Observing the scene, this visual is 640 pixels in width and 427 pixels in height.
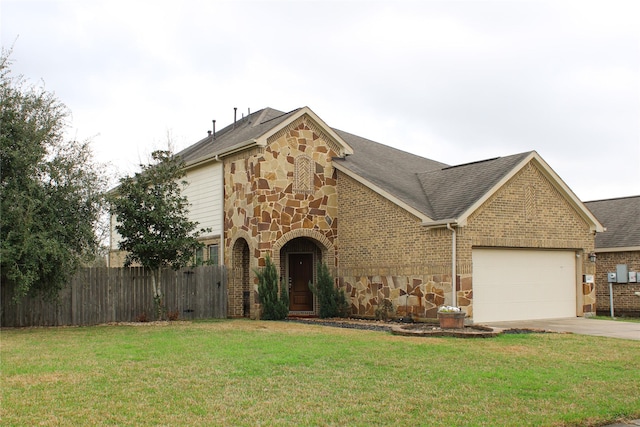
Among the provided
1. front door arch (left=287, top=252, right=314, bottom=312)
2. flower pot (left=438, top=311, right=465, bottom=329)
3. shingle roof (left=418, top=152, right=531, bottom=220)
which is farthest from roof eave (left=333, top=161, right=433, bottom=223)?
flower pot (left=438, top=311, right=465, bottom=329)

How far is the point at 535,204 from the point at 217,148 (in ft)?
36.6

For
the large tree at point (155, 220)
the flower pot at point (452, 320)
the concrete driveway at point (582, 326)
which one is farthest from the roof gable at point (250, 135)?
the flower pot at point (452, 320)

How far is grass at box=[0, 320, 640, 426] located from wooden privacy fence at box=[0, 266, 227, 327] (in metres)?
4.00

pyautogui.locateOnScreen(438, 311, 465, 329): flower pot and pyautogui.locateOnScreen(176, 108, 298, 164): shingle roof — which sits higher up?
pyautogui.locateOnScreen(176, 108, 298, 164): shingle roof

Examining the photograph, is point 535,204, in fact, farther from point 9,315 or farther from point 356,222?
point 9,315

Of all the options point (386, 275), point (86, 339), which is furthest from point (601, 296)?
point (86, 339)

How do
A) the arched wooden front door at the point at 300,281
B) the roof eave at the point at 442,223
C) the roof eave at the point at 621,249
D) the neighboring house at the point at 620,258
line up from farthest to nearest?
the neighboring house at the point at 620,258 → the roof eave at the point at 621,249 → the arched wooden front door at the point at 300,281 → the roof eave at the point at 442,223

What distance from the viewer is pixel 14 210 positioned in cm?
1555

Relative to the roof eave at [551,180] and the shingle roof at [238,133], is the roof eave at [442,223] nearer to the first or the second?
the roof eave at [551,180]

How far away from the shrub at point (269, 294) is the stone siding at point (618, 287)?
13.0 metres

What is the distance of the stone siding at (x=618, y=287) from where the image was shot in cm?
2469

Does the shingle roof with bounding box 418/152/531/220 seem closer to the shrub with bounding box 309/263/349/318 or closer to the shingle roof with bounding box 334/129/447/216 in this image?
the shingle roof with bounding box 334/129/447/216

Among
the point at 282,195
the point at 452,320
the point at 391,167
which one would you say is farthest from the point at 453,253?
the point at 391,167

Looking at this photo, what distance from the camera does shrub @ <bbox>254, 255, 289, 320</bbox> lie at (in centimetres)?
2050
